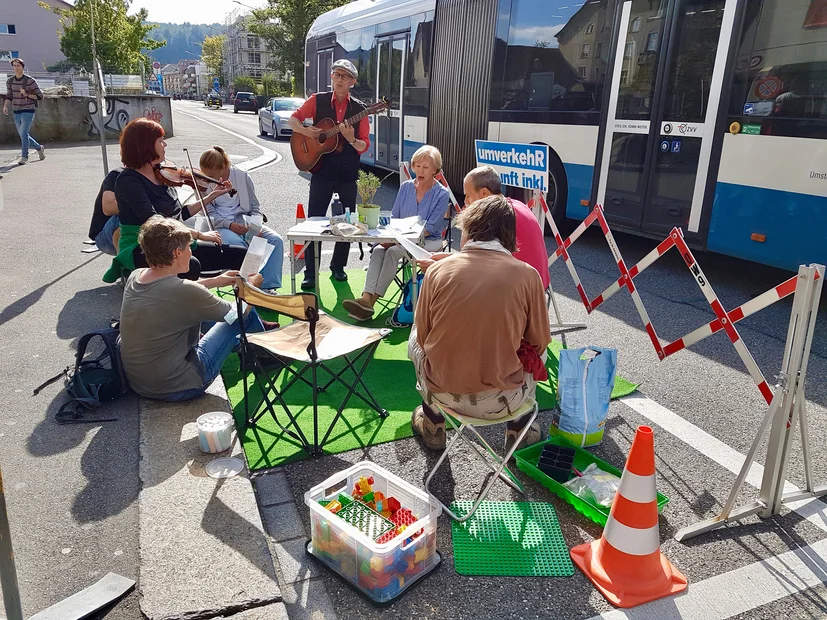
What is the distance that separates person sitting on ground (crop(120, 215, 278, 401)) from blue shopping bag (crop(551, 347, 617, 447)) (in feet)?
6.47

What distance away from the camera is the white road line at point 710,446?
3.15m

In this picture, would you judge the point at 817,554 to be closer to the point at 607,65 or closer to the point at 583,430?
the point at 583,430

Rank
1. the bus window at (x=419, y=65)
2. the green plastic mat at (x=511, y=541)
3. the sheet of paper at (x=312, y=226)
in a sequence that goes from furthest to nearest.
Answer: the bus window at (x=419, y=65), the sheet of paper at (x=312, y=226), the green plastic mat at (x=511, y=541)

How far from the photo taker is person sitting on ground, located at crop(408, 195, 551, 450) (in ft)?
9.17

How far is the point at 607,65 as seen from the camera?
291 inches

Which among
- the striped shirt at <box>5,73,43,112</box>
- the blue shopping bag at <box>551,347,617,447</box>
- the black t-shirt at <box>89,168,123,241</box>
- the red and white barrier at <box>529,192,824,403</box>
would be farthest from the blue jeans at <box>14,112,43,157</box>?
the blue shopping bag at <box>551,347,617,447</box>

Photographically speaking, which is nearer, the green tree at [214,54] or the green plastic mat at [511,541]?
the green plastic mat at [511,541]

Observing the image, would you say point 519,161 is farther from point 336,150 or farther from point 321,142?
point 321,142

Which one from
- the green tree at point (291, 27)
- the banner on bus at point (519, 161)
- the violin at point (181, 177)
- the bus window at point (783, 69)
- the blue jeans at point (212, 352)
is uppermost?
the green tree at point (291, 27)

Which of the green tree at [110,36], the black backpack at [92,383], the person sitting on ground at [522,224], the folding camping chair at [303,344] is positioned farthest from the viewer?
the green tree at [110,36]

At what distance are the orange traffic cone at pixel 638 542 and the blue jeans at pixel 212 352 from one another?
7.85 ft

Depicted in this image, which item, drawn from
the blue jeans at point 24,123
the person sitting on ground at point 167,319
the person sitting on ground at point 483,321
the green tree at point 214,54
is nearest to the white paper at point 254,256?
the person sitting on ground at point 167,319

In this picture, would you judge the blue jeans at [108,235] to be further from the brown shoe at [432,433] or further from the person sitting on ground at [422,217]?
the brown shoe at [432,433]

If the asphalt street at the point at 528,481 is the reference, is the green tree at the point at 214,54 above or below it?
above
